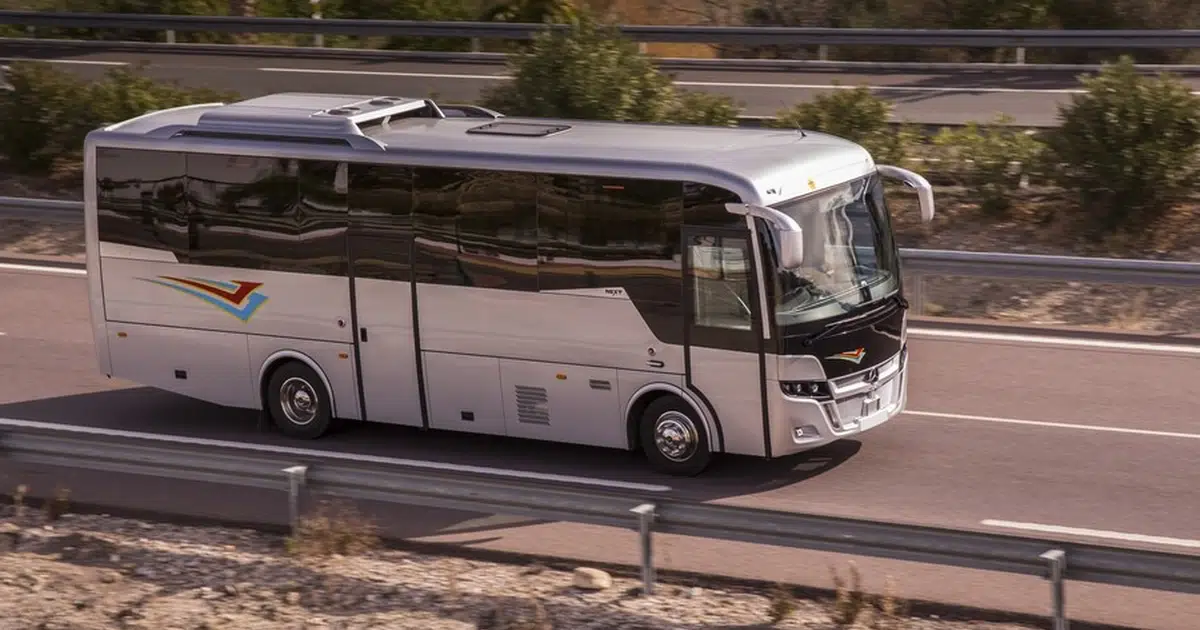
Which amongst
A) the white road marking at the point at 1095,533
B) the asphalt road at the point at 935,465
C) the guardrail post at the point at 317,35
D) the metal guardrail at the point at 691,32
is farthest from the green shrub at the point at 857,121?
the guardrail post at the point at 317,35

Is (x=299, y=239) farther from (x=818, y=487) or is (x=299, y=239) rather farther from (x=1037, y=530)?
(x=1037, y=530)

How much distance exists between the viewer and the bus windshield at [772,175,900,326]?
37.8ft

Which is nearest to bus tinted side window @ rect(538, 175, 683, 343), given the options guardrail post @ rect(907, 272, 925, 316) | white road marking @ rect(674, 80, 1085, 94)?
guardrail post @ rect(907, 272, 925, 316)

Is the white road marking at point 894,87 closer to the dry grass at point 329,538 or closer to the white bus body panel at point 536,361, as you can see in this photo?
the white bus body panel at point 536,361

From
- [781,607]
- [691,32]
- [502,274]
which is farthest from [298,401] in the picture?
[691,32]

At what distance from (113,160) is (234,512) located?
367 centimetres

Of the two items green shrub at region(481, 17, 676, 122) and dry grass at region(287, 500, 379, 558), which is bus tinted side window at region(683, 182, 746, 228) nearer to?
dry grass at region(287, 500, 379, 558)

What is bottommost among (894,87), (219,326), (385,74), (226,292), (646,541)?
(646,541)

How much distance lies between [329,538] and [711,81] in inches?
751

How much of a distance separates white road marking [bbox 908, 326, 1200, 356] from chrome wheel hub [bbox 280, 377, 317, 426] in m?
6.12

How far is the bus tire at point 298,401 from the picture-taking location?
43.6 ft

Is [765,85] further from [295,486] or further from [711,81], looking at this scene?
[295,486]

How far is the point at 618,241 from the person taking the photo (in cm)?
1185

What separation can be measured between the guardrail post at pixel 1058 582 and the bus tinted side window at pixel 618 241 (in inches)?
153
